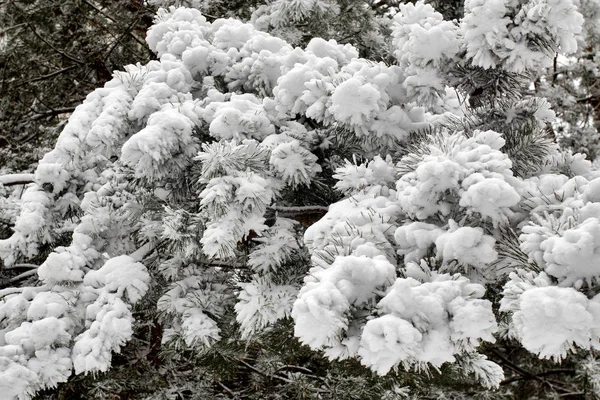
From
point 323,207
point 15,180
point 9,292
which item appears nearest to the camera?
point 323,207

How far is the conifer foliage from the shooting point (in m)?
1.21

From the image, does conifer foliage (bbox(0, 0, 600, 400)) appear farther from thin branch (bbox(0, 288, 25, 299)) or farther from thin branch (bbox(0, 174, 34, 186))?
thin branch (bbox(0, 174, 34, 186))

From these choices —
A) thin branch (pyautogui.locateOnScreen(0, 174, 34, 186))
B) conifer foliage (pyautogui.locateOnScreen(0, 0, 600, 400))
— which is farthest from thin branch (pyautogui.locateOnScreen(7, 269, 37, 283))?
thin branch (pyautogui.locateOnScreen(0, 174, 34, 186))

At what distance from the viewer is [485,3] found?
1726mm

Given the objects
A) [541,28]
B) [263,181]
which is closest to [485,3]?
[541,28]

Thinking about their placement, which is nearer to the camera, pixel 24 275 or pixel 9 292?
pixel 9 292

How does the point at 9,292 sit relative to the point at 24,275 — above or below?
above

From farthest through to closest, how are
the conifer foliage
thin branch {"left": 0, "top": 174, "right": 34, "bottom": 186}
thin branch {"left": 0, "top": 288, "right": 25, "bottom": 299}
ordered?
thin branch {"left": 0, "top": 174, "right": 34, "bottom": 186} < thin branch {"left": 0, "top": 288, "right": 25, "bottom": 299} < the conifer foliage

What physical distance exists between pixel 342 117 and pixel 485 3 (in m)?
0.61

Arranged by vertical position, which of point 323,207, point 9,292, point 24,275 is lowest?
point 24,275

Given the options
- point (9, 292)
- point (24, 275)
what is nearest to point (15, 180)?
point (24, 275)

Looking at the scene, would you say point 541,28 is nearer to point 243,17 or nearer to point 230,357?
point 230,357

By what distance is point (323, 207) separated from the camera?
2.10 m

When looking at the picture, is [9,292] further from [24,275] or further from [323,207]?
[323,207]
